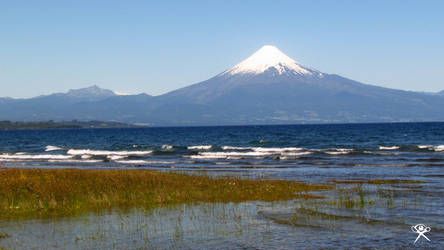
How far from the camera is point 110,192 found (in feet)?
70.7

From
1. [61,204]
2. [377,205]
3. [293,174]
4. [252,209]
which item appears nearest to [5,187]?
[61,204]

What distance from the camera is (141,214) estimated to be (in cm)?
1830

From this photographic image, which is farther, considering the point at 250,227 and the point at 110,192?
the point at 110,192

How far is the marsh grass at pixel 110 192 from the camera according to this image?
1936 cm

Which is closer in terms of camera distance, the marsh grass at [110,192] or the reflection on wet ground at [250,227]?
the reflection on wet ground at [250,227]

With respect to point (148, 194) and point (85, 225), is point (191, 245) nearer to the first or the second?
point (85, 225)

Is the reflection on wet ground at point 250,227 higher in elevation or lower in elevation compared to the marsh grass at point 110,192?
lower

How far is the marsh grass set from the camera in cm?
1936

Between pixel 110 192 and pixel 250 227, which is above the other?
pixel 110 192

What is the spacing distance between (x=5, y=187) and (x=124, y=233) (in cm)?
817

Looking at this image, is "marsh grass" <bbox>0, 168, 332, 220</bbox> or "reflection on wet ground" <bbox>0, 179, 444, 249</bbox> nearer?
"reflection on wet ground" <bbox>0, 179, 444, 249</bbox>

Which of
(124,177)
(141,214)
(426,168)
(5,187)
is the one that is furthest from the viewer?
(426,168)

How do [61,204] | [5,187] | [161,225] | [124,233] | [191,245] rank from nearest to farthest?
1. [191,245]
2. [124,233]
3. [161,225]
4. [61,204]
5. [5,187]

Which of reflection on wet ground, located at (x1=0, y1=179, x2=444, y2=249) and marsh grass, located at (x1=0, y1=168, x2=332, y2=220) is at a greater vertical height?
marsh grass, located at (x1=0, y1=168, x2=332, y2=220)
